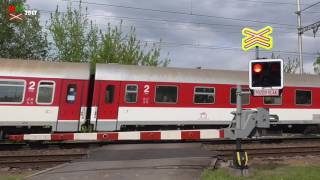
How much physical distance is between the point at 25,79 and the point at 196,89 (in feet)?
24.0

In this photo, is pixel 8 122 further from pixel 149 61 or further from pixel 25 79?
pixel 149 61

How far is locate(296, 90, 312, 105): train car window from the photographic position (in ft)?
69.4

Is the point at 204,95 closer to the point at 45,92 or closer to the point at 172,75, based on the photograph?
the point at 172,75

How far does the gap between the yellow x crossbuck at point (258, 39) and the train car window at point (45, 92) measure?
10156 mm

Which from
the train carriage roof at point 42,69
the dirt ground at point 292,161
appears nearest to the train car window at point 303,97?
the dirt ground at point 292,161

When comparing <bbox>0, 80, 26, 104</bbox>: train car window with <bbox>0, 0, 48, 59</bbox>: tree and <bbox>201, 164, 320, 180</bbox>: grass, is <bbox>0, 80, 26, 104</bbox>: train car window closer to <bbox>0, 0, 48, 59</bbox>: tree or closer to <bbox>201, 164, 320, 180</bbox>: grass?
<bbox>201, 164, 320, 180</bbox>: grass

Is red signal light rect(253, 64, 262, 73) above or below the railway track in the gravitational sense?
above

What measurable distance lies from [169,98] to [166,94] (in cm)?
22

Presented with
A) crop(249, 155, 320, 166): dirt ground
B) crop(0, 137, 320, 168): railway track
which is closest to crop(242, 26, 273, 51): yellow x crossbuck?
crop(249, 155, 320, 166): dirt ground

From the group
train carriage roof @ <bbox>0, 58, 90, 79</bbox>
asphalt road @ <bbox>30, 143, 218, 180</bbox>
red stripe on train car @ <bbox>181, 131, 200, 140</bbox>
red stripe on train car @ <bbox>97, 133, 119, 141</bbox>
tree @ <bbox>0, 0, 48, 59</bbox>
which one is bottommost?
asphalt road @ <bbox>30, 143, 218, 180</bbox>

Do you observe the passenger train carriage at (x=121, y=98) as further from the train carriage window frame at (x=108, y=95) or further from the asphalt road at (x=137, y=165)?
the asphalt road at (x=137, y=165)

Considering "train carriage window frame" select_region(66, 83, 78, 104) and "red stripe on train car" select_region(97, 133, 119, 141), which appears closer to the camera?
"red stripe on train car" select_region(97, 133, 119, 141)

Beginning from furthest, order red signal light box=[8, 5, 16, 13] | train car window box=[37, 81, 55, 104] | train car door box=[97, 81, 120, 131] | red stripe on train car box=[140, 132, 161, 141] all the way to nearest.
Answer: red signal light box=[8, 5, 16, 13] < train car door box=[97, 81, 120, 131] < train car window box=[37, 81, 55, 104] < red stripe on train car box=[140, 132, 161, 141]

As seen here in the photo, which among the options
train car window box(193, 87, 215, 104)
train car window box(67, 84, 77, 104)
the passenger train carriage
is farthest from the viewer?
train car window box(193, 87, 215, 104)
